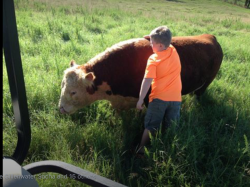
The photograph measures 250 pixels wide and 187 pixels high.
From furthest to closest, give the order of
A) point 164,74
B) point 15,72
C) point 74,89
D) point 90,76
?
1. point 74,89
2. point 90,76
3. point 164,74
4. point 15,72

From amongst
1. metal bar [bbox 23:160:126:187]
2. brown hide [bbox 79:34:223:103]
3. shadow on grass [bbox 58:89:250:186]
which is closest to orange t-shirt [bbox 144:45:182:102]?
shadow on grass [bbox 58:89:250:186]

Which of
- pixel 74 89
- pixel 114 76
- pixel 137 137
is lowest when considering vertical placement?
pixel 137 137

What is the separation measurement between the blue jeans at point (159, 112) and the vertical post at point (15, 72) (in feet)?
5.82

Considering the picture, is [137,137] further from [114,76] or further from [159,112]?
[114,76]

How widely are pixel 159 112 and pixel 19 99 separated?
1927 millimetres

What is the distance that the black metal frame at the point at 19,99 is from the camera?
1.04 metres

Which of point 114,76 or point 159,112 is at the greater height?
point 114,76

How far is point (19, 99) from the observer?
118 centimetres

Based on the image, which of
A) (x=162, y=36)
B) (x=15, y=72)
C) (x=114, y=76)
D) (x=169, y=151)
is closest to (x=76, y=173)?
(x=15, y=72)

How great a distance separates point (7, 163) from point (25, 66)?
404cm

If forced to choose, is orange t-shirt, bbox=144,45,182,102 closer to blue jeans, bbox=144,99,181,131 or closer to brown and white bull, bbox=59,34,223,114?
blue jeans, bbox=144,99,181,131

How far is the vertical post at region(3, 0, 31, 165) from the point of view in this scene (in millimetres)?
1036

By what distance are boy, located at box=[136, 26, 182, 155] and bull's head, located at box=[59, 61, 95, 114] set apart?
33.5 inches

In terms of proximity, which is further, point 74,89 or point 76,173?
point 74,89
